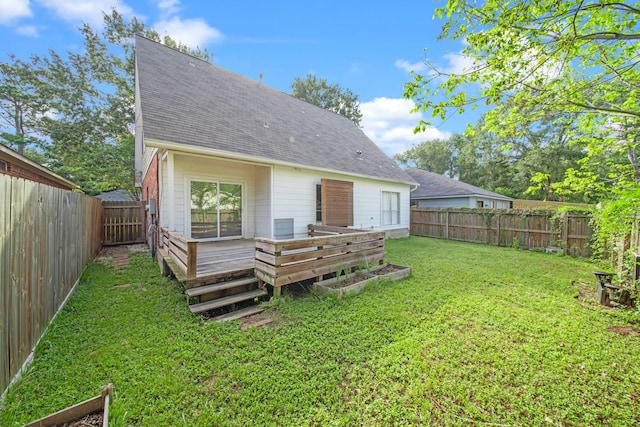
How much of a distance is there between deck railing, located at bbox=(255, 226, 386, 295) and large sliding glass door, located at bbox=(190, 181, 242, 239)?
3780 mm

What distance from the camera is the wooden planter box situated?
161 centimetres

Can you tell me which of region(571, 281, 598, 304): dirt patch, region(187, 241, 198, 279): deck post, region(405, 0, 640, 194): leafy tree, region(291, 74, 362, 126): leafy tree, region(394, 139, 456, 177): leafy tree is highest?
region(291, 74, 362, 126): leafy tree

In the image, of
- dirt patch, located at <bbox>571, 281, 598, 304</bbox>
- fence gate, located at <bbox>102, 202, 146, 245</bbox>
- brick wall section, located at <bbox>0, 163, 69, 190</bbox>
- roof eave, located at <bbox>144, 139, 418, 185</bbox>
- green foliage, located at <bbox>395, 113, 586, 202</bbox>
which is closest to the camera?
dirt patch, located at <bbox>571, 281, 598, 304</bbox>

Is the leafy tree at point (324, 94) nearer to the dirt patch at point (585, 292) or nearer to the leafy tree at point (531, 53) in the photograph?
the leafy tree at point (531, 53)

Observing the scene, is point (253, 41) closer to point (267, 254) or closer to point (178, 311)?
point (267, 254)

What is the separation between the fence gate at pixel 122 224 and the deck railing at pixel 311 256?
9.05 m

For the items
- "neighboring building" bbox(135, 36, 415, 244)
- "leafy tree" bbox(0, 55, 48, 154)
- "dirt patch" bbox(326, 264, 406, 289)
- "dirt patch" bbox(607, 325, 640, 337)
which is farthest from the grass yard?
"leafy tree" bbox(0, 55, 48, 154)

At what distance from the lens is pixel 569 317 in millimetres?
3787

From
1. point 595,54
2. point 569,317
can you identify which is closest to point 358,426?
point 569,317

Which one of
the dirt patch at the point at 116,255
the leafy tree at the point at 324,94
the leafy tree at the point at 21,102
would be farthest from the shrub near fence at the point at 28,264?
the leafy tree at the point at 324,94

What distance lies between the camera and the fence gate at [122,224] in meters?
10.1

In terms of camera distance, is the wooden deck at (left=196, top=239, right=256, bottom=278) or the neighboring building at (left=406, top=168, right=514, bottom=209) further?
the neighboring building at (left=406, top=168, right=514, bottom=209)

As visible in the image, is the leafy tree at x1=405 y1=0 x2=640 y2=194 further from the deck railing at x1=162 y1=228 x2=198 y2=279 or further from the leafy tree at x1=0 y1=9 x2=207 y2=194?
the leafy tree at x1=0 y1=9 x2=207 y2=194

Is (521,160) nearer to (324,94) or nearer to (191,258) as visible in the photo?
(324,94)
